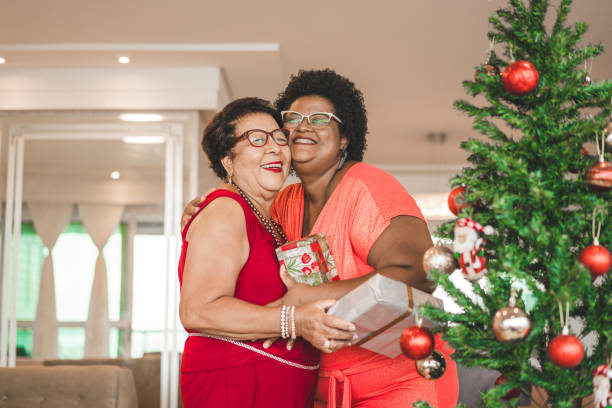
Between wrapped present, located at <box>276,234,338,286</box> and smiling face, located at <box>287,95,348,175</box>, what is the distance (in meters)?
0.38

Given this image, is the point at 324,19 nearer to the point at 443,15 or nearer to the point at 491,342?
the point at 443,15

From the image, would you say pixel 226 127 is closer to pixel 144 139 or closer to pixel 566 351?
pixel 566 351

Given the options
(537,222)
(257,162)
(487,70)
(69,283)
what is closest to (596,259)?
(537,222)

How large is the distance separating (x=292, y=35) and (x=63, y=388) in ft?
8.98

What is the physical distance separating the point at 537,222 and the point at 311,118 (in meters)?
1.08

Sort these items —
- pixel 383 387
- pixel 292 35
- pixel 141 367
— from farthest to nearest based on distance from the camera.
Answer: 1. pixel 141 367
2. pixel 292 35
3. pixel 383 387

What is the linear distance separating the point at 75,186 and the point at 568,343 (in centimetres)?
467

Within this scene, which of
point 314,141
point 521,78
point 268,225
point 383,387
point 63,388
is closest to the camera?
point 521,78

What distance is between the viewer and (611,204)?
1210 millimetres

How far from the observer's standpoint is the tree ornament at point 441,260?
1.27 m

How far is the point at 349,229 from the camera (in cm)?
184

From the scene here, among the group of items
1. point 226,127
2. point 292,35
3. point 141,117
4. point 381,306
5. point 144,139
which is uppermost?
point 292,35

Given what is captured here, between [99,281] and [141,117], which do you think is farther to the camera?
[141,117]

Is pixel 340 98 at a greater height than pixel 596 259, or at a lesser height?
greater
